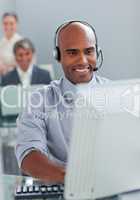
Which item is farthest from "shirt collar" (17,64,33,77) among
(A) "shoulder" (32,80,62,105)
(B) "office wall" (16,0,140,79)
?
(A) "shoulder" (32,80,62,105)

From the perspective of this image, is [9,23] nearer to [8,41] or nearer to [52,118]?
[8,41]

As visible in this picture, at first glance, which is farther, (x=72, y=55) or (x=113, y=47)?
(x=113, y=47)

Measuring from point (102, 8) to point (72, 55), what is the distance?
294cm

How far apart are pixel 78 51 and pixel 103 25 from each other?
2.83m

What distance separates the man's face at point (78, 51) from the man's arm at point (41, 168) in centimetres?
32

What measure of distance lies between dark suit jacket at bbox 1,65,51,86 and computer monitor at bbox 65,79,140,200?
8.57ft

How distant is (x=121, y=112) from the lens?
90 cm

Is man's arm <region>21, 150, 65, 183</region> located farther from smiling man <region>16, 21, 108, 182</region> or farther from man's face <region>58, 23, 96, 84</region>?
man's face <region>58, 23, 96, 84</region>

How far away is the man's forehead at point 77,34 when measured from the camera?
1.34m

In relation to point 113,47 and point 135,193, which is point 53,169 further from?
point 113,47

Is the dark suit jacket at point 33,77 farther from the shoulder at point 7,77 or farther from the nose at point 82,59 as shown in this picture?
the nose at point 82,59

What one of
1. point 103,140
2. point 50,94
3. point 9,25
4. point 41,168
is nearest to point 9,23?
point 9,25

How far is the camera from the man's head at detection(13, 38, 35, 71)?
3606 millimetres

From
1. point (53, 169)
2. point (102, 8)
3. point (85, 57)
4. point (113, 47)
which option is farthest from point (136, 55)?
point (53, 169)
